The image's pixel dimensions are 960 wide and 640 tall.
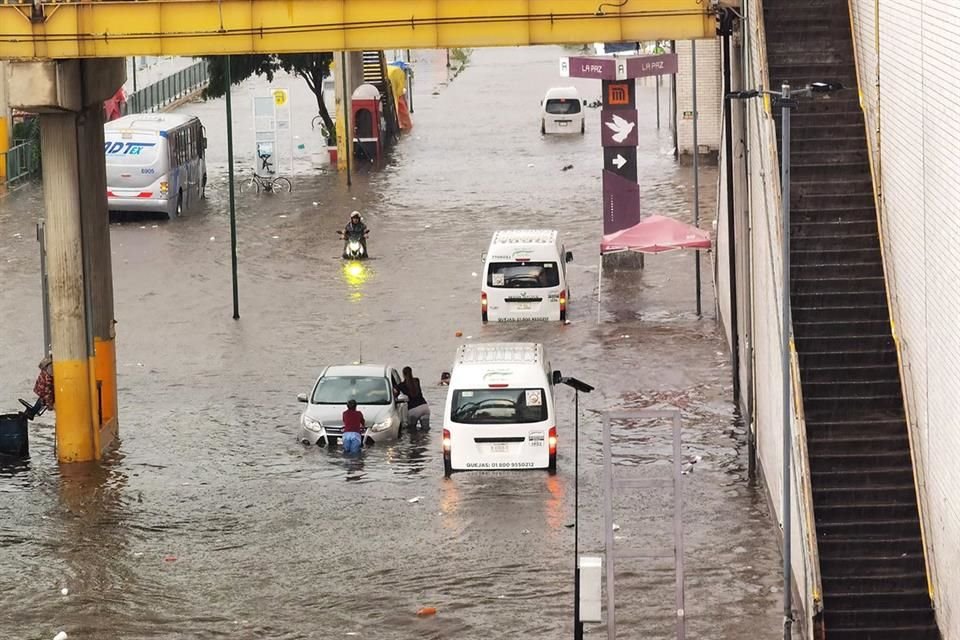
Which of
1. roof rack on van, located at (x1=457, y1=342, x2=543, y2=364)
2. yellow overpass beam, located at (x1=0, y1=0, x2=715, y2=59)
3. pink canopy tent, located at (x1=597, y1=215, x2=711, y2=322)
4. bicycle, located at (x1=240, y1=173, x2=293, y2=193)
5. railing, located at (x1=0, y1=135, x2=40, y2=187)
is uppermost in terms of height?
yellow overpass beam, located at (x1=0, y1=0, x2=715, y2=59)

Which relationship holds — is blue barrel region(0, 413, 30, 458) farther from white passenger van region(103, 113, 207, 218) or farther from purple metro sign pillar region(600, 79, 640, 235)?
white passenger van region(103, 113, 207, 218)

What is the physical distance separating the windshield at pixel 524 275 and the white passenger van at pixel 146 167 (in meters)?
15.0

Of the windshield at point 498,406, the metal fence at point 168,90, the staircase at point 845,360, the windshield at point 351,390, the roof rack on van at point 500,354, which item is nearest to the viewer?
the staircase at point 845,360

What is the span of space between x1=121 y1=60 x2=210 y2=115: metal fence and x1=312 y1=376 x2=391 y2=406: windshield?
4308 centimetres

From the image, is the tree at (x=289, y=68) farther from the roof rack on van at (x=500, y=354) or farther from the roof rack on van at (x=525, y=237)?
the roof rack on van at (x=500, y=354)

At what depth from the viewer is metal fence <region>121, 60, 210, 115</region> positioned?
74.6 metres

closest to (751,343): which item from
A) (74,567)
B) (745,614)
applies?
(745,614)

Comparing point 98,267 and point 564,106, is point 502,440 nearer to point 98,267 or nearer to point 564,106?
point 98,267

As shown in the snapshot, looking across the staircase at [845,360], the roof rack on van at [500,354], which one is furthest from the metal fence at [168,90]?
the staircase at [845,360]

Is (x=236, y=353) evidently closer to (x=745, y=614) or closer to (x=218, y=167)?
(x=745, y=614)

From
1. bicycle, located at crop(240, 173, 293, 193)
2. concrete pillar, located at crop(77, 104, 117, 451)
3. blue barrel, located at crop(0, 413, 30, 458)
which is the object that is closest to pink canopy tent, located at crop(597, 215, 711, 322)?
concrete pillar, located at crop(77, 104, 117, 451)

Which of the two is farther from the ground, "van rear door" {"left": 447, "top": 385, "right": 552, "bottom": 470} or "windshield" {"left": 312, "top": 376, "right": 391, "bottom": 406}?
"windshield" {"left": 312, "top": 376, "right": 391, "bottom": 406}

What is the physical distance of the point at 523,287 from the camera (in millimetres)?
38219

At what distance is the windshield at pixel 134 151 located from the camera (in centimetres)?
5100
